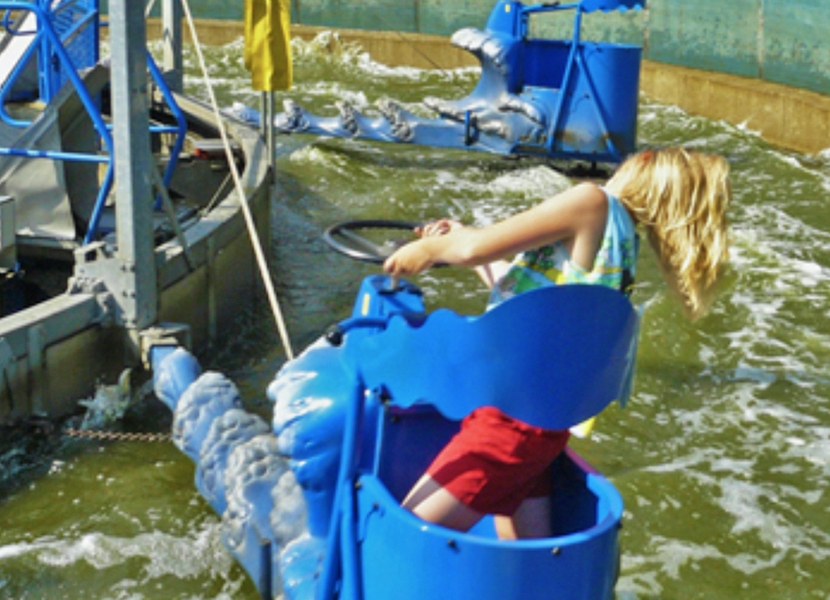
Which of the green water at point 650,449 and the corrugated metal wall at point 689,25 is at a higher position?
the corrugated metal wall at point 689,25

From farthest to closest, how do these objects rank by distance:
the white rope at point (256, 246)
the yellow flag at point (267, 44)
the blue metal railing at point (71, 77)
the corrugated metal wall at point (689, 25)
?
the corrugated metal wall at point (689, 25) < the yellow flag at point (267, 44) < the blue metal railing at point (71, 77) < the white rope at point (256, 246)

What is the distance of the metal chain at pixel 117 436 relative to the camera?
5000 mm

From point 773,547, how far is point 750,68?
33.4 ft

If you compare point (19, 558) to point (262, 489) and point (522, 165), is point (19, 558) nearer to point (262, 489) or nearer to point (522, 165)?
point (262, 489)

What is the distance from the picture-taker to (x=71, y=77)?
18.9ft

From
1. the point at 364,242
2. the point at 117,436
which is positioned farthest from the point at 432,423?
the point at 117,436

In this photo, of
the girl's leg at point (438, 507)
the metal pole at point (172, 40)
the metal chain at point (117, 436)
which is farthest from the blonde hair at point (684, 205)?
the metal pole at point (172, 40)

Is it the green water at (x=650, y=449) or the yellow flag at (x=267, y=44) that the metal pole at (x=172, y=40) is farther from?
the green water at (x=650, y=449)

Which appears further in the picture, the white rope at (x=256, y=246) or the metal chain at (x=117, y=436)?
the metal chain at (x=117, y=436)

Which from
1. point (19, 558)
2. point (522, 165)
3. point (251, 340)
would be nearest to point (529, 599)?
point (19, 558)

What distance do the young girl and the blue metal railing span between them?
322 centimetres

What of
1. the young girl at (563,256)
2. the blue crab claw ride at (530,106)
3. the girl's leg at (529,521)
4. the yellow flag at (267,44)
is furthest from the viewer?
the blue crab claw ride at (530,106)

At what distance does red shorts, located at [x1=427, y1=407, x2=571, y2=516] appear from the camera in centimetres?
266

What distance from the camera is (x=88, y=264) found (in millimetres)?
5273
